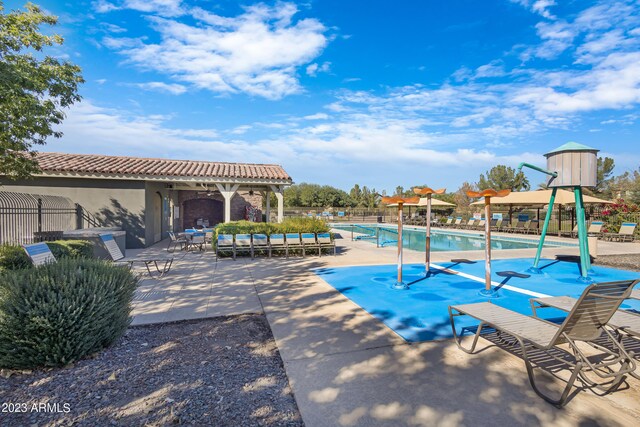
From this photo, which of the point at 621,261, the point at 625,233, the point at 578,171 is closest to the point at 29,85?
the point at 578,171

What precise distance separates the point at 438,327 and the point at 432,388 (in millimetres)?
1829

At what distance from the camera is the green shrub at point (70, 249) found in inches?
287

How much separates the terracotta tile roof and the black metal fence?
1.32m

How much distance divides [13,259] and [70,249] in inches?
46.4

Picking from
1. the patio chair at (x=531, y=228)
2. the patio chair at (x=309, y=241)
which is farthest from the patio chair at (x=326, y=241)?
the patio chair at (x=531, y=228)

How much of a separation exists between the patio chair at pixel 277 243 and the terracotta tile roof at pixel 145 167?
4353mm

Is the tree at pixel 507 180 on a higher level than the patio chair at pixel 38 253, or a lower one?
higher

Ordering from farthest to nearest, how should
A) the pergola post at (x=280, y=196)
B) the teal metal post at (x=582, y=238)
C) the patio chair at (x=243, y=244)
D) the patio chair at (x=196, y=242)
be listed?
the pergola post at (x=280, y=196) → the patio chair at (x=196, y=242) → the patio chair at (x=243, y=244) → the teal metal post at (x=582, y=238)

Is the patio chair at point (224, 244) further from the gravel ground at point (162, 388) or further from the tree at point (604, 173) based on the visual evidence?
the tree at point (604, 173)

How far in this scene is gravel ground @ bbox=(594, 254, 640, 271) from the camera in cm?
975

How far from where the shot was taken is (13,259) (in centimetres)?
642

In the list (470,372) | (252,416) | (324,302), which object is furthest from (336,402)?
(324,302)

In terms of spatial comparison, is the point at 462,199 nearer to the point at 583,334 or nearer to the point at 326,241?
the point at 326,241

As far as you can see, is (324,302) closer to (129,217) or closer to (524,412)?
(524,412)
